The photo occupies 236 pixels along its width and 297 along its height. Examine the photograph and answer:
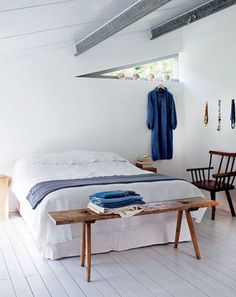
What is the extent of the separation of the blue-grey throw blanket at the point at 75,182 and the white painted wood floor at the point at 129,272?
58cm

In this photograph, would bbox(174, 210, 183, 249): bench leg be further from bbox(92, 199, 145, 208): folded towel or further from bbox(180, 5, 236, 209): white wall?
bbox(180, 5, 236, 209): white wall

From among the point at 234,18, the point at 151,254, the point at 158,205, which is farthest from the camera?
A: the point at 234,18

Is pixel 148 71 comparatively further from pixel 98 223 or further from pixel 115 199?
pixel 115 199

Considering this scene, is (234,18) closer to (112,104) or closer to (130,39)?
(130,39)

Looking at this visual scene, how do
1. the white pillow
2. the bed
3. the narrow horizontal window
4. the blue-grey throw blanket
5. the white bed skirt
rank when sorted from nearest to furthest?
the bed < the white bed skirt < the blue-grey throw blanket < the white pillow < the narrow horizontal window

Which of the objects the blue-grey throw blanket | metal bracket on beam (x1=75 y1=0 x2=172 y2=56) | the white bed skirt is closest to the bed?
the white bed skirt

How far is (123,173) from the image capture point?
4.61m

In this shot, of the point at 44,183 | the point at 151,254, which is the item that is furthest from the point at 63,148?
the point at 151,254

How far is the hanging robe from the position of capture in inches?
241

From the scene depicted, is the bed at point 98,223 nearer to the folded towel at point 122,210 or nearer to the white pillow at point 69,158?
the white pillow at point 69,158

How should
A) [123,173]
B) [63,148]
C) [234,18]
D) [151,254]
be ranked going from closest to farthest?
1. [151,254]
2. [123,173]
3. [234,18]
4. [63,148]

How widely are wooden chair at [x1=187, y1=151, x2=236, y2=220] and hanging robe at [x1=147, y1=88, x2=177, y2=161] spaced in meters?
0.67

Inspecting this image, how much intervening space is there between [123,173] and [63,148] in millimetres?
1405

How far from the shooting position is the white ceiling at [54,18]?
319cm
